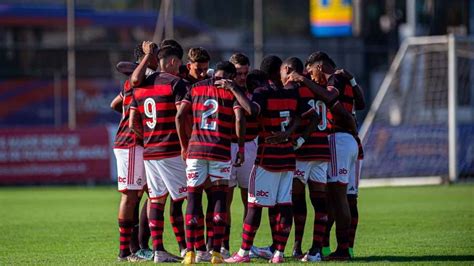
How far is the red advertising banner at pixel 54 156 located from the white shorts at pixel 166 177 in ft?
54.6

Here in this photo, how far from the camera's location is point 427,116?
27.2 metres

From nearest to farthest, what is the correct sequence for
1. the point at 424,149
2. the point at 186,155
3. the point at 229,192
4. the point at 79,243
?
the point at 186,155
the point at 229,192
the point at 79,243
the point at 424,149

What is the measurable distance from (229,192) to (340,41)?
76.5 feet

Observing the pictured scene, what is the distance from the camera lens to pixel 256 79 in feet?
40.2

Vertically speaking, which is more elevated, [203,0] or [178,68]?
[203,0]

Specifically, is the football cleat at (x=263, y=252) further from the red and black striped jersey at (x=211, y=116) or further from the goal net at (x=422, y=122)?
the goal net at (x=422, y=122)

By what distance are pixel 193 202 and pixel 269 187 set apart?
86cm

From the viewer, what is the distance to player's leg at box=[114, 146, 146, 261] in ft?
39.5

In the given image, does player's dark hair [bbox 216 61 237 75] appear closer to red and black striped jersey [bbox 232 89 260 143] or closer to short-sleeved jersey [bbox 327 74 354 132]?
red and black striped jersey [bbox 232 89 260 143]

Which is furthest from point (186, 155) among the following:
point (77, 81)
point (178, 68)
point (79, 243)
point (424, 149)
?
point (77, 81)

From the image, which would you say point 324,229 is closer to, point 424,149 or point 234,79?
point 234,79

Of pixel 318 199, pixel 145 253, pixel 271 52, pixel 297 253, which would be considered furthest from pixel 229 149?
pixel 271 52

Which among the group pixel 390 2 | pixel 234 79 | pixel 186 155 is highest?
pixel 390 2

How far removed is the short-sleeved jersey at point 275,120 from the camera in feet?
37.8
